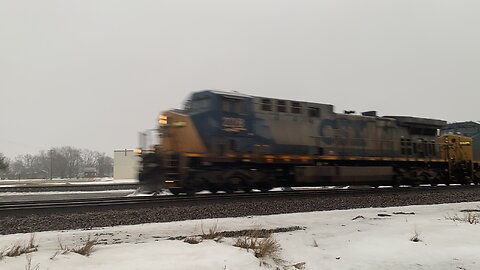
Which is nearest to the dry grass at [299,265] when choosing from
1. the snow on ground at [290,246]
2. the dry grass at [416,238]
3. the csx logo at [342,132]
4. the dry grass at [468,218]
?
the snow on ground at [290,246]

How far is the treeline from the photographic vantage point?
102 metres

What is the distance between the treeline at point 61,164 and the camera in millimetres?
101812

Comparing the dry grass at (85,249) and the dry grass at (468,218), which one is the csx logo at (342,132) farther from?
the dry grass at (85,249)

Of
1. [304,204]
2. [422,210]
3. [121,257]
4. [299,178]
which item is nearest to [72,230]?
[121,257]

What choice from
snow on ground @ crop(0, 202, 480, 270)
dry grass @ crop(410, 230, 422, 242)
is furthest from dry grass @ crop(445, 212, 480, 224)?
dry grass @ crop(410, 230, 422, 242)

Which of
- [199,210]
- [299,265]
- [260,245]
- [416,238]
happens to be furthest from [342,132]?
[299,265]

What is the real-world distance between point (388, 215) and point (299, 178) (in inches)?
212

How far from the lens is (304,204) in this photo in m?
10.3

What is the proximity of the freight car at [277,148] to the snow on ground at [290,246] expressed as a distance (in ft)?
15.1

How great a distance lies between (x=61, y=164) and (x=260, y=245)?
114 metres

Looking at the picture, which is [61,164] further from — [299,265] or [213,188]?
[299,265]

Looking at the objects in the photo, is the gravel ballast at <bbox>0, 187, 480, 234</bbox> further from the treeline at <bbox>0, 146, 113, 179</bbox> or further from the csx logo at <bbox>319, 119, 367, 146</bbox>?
the treeline at <bbox>0, 146, 113, 179</bbox>

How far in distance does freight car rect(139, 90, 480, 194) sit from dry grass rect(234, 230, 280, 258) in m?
6.34

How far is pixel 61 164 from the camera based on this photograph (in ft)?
355
